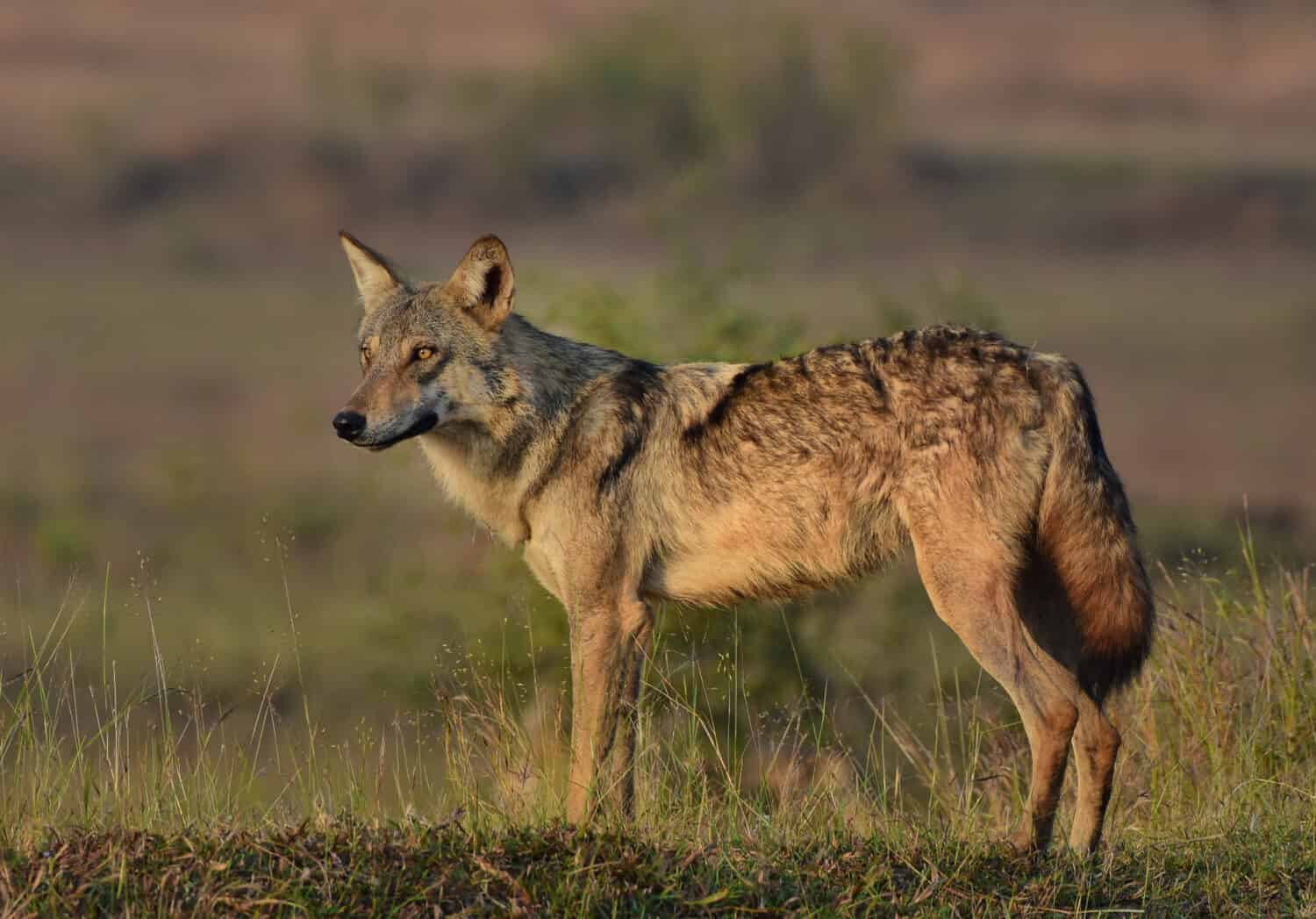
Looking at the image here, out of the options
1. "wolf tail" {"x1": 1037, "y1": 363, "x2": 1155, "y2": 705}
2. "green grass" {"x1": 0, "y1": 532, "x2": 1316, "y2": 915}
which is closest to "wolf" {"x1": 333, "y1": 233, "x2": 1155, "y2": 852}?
"wolf tail" {"x1": 1037, "y1": 363, "x2": 1155, "y2": 705}

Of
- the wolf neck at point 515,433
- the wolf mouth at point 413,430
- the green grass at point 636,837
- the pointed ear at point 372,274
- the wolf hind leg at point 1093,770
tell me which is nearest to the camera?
the green grass at point 636,837

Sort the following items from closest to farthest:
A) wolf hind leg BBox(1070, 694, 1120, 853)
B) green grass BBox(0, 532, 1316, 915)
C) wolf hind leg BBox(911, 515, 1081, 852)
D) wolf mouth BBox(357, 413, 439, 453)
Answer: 1. green grass BBox(0, 532, 1316, 915)
2. wolf hind leg BBox(911, 515, 1081, 852)
3. wolf hind leg BBox(1070, 694, 1120, 853)
4. wolf mouth BBox(357, 413, 439, 453)

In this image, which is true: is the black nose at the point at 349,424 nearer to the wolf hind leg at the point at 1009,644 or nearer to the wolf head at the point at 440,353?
the wolf head at the point at 440,353

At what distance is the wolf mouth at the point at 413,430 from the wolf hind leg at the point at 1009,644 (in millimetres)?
1897

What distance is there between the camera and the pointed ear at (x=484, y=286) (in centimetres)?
677

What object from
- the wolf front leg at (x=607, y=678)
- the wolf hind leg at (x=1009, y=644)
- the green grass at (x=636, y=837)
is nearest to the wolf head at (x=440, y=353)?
the wolf front leg at (x=607, y=678)

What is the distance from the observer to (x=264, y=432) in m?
29.1

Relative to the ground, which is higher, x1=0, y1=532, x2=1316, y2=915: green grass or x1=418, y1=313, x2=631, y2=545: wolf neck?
x1=418, y1=313, x2=631, y2=545: wolf neck

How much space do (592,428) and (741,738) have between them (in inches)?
281

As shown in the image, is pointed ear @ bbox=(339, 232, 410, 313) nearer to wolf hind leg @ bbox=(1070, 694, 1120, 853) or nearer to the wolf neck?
the wolf neck

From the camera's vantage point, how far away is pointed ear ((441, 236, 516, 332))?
6.77m

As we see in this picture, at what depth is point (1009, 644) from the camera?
5.91 m

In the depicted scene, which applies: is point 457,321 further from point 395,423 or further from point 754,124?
point 754,124

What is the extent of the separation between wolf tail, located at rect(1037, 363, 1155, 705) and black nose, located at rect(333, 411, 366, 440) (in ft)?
7.92
